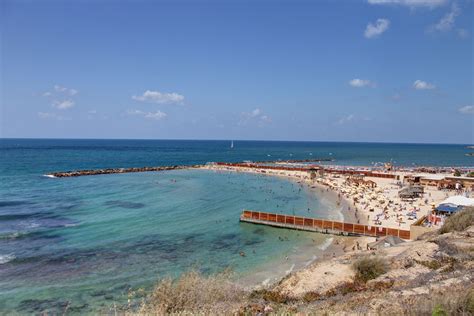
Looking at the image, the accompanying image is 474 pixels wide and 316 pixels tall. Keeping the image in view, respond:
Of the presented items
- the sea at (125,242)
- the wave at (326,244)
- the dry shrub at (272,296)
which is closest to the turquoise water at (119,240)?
the sea at (125,242)

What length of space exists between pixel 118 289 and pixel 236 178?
53.2 m

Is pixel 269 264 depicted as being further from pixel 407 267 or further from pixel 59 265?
pixel 59 265

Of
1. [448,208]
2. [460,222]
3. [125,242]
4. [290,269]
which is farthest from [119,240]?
[448,208]

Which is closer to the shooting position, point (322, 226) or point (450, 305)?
point (450, 305)

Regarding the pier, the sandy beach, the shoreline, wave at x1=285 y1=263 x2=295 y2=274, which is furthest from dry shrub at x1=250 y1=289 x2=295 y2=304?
the sandy beach

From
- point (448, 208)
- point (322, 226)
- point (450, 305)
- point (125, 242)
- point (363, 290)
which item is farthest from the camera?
point (322, 226)

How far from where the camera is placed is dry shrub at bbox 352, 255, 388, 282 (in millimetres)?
15047

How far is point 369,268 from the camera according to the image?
15375 mm

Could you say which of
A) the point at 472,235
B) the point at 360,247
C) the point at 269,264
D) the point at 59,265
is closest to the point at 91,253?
the point at 59,265

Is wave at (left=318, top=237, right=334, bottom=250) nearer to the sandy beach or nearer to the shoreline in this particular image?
the shoreline

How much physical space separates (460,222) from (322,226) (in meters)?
11.7

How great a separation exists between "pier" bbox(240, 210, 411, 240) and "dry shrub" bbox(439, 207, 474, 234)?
539 centimetres

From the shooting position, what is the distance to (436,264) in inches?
578

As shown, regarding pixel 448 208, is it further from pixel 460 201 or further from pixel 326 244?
pixel 326 244
